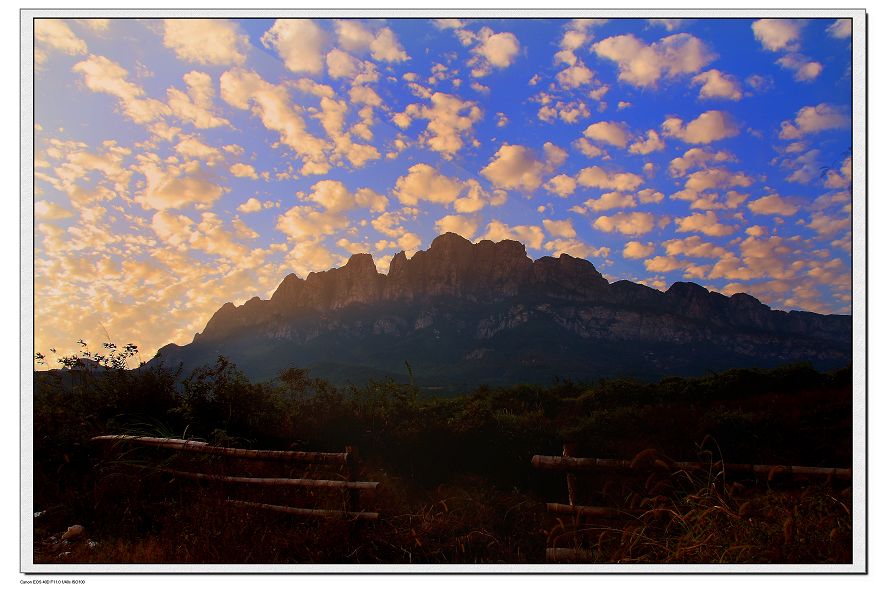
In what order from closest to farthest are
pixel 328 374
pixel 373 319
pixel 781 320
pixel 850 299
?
pixel 850 299
pixel 781 320
pixel 328 374
pixel 373 319

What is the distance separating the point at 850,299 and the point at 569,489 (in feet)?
10.5

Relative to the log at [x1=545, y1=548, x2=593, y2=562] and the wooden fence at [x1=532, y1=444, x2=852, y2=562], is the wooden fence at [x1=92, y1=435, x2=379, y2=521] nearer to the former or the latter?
the log at [x1=545, y1=548, x2=593, y2=562]

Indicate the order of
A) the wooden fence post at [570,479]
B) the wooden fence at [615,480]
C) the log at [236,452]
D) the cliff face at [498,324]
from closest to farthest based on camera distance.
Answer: the wooden fence at [615,480]
the wooden fence post at [570,479]
the log at [236,452]
the cliff face at [498,324]

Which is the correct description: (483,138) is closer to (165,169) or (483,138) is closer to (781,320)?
(165,169)

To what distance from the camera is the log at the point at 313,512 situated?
4.32 m

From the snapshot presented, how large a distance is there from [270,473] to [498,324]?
5.79m

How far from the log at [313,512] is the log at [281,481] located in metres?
0.19

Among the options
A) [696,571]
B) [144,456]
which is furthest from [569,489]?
[144,456]

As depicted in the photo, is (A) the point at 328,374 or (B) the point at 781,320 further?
(A) the point at 328,374

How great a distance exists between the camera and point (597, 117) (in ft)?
18.2

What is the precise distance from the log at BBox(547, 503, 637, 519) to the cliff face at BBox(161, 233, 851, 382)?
2.74 metres

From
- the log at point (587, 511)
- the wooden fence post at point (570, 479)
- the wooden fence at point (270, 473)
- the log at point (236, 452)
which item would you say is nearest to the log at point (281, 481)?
the wooden fence at point (270, 473)

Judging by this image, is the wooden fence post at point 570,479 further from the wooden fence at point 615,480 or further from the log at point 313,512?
the log at point 313,512

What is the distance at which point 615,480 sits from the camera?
426 centimetres
